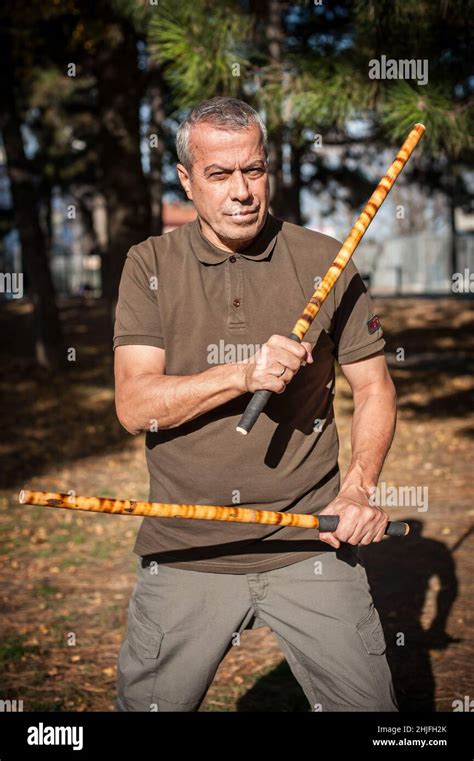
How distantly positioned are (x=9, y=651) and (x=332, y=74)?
16.0 ft

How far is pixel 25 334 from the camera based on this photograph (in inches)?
782

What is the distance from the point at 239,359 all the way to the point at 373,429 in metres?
0.53

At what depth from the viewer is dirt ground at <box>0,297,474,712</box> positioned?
494 centimetres

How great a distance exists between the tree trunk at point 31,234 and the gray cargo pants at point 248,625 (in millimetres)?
12667

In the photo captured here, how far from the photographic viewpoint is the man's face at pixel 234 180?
2967 millimetres

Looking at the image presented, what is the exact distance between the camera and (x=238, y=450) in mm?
2932

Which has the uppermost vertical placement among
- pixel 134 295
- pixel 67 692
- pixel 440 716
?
pixel 134 295

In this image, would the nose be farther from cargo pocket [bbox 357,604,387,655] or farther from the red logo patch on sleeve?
cargo pocket [bbox 357,604,387,655]

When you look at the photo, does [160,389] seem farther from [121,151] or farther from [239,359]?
[121,151]

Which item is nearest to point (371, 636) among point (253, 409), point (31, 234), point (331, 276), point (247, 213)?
point (253, 409)

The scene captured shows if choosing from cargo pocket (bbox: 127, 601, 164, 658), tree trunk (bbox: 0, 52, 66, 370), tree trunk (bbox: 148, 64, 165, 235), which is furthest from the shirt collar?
tree trunk (bbox: 148, 64, 165, 235)

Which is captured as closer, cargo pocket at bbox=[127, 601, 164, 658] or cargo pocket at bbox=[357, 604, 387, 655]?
cargo pocket at bbox=[357, 604, 387, 655]

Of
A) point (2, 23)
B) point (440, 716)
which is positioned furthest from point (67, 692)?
point (2, 23)

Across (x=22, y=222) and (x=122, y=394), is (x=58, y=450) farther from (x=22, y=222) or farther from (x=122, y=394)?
(x=122, y=394)
